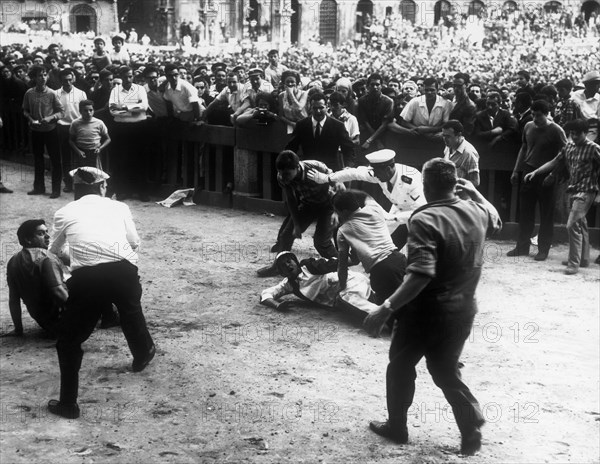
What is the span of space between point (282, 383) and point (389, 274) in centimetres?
138

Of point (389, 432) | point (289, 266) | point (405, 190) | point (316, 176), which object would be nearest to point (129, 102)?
point (316, 176)

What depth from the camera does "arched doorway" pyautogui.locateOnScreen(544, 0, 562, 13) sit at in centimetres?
6506

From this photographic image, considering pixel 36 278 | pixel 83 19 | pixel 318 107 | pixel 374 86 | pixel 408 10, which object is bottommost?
pixel 36 278

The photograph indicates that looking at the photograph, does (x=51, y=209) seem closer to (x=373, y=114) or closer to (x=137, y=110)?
(x=137, y=110)

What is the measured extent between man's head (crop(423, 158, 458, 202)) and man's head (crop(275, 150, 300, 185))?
12.1 feet

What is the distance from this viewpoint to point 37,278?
852 cm

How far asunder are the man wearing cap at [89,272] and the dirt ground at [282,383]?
1.31 ft

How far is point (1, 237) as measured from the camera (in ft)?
41.5

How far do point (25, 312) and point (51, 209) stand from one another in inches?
192

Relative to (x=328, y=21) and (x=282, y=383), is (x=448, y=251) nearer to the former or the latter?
(x=282, y=383)

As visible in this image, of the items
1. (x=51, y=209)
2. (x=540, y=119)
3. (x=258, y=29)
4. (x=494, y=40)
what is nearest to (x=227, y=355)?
(x=540, y=119)

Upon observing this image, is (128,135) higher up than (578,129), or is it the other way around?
(578,129)

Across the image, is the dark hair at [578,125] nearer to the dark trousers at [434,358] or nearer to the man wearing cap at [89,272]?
the dark trousers at [434,358]

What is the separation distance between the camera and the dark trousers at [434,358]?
245 inches
